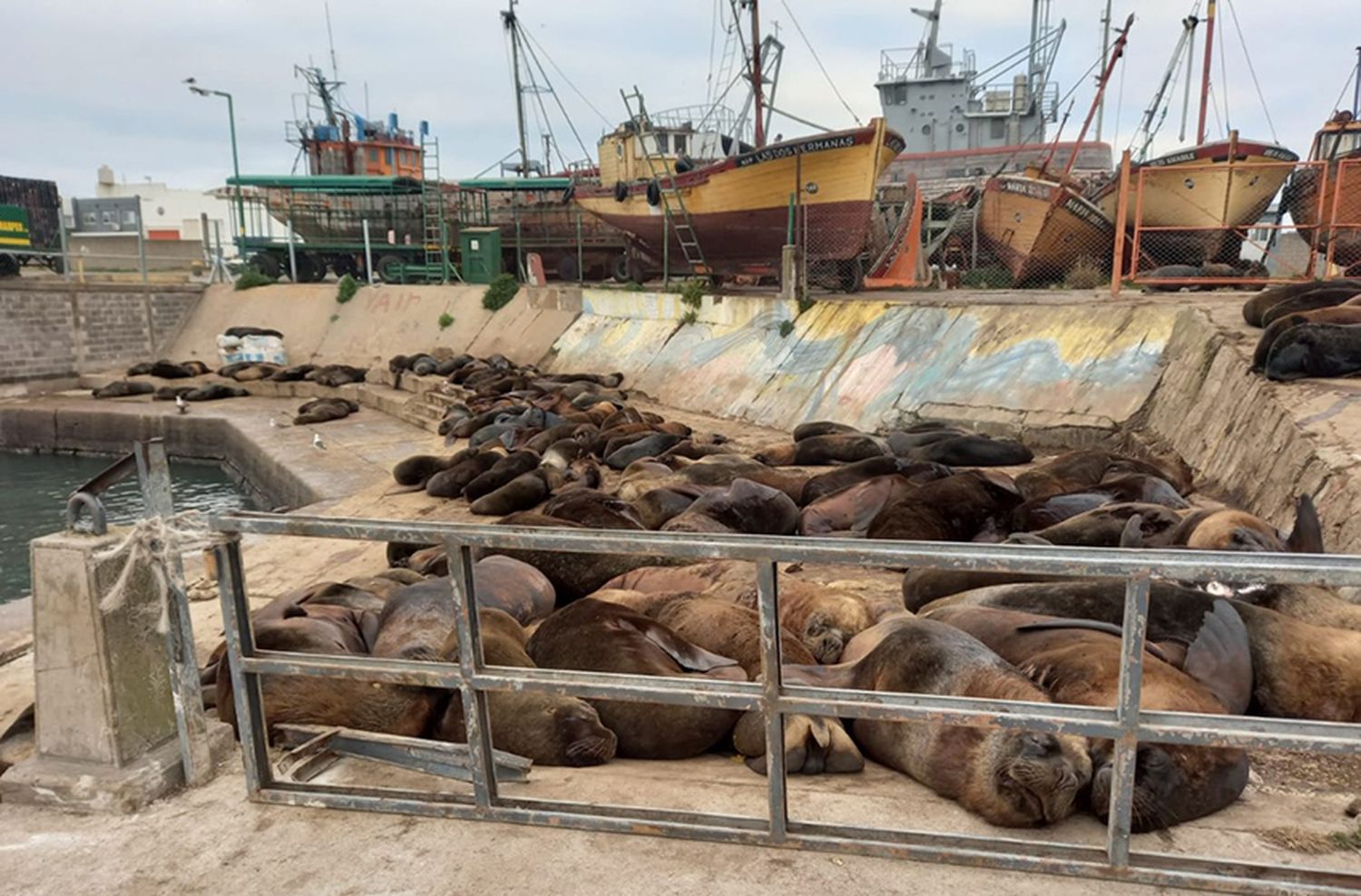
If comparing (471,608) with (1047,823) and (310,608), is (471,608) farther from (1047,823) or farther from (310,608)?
(310,608)

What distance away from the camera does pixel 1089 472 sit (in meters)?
8.06

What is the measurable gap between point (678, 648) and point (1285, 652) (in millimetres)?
2514

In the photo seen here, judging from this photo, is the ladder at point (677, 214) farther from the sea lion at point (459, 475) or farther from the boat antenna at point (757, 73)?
the sea lion at point (459, 475)

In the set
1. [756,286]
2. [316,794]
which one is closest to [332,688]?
[316,794]

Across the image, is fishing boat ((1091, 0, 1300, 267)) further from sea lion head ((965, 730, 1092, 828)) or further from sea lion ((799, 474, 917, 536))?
sea lion head ((965, 730, 1092, 828))

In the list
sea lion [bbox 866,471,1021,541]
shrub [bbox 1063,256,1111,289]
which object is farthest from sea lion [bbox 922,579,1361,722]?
shrub [bbox 1063,256,1111,289]

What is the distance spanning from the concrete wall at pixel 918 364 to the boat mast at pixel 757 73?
7.40 metres

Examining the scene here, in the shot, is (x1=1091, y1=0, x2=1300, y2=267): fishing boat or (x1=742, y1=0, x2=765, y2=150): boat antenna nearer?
(x1=1091, y1=0, x2=1300, y2=267): fishing boat

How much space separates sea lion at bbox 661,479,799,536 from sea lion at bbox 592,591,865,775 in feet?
6.76

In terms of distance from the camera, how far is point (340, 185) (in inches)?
1249

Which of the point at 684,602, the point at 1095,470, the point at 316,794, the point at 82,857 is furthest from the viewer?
the point at 1095,470

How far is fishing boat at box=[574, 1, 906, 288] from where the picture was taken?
1722 cm

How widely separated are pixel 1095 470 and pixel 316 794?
707 centimetres

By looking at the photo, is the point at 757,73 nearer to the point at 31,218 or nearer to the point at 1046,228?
the point at 1046,228
